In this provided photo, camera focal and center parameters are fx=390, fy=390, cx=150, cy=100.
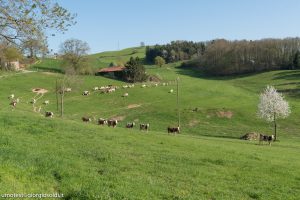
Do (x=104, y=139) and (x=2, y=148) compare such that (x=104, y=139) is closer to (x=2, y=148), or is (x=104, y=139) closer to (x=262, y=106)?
(x=2, y=148)

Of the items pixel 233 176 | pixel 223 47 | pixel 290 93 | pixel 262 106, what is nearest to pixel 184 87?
pixel 290 93

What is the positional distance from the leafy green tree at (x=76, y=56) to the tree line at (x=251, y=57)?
6203cm

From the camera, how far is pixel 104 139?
24828 mm

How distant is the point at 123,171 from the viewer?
1606 cm

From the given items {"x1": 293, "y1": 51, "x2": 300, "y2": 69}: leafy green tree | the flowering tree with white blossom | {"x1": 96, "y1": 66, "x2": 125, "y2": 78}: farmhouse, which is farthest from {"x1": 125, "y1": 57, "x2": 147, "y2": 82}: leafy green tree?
{"x1": 293, "y1": 51, "x2": 300, "y2": 69}: leafy green tree

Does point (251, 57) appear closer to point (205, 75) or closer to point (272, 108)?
point (205, 75)

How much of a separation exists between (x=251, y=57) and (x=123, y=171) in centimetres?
16088

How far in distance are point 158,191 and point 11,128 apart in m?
13.9

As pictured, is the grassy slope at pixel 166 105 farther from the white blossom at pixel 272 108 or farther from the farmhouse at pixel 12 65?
the farmhouse at pixel 12 65

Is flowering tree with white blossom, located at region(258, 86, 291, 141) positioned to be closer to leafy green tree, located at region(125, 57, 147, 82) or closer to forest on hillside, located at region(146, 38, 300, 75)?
leafy green tree, located at region(125, 57, 147, 82)

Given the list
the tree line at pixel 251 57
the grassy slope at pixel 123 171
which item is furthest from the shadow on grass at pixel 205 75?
the grassy slope at pixel 123 171

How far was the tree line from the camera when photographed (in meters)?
164

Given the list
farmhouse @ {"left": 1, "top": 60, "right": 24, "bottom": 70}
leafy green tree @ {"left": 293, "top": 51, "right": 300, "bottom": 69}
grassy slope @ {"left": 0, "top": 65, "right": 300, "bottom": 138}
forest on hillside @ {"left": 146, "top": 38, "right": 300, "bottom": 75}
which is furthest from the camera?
forest on hillside @ {"left": 146, "top": 38, "right": 300, "bottom": 75}

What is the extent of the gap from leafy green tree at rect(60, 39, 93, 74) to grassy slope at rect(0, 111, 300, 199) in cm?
10190
